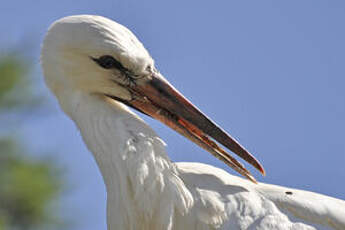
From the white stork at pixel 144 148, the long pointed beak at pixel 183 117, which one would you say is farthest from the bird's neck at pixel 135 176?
the long pointed beak at pixel 183 117

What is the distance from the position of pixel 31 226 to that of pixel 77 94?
4757 mm

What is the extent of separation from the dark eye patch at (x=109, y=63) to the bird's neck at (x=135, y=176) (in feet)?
0.89

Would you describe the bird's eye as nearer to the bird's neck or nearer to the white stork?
the white stork

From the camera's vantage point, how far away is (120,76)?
4.85 metres

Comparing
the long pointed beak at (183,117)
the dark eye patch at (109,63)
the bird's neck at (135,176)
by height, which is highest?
the dark eye patch at (109,63)

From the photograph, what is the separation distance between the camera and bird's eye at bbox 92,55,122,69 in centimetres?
480

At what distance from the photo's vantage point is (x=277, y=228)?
15.1 feet

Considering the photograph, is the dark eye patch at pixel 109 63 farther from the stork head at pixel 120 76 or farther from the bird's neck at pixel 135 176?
the bird's neck at pixel 135 176

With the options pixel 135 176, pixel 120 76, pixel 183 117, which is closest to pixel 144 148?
pixel 135 176

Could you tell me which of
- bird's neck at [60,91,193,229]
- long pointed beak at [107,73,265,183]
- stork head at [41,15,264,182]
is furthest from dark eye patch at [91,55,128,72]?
bird's neck at [60,91,193,229]

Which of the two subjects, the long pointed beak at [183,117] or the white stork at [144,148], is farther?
the long pointed beak at [183,117]

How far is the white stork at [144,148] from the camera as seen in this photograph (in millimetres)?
4676

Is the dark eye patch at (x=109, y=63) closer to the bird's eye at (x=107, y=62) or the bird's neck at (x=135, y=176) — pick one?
the bird's eye at (x=107, y=62)

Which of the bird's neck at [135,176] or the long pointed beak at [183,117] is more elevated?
the long pointed beak at [183,117]
